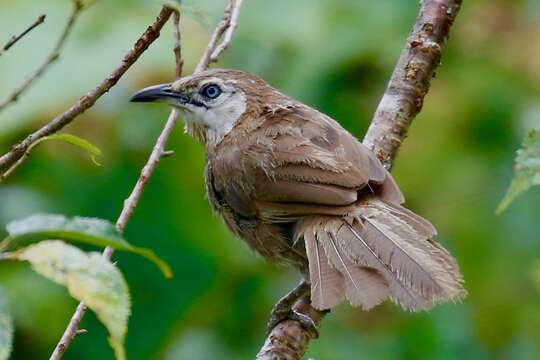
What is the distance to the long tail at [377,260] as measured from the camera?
3.54 meters

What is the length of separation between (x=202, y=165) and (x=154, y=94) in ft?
4.63

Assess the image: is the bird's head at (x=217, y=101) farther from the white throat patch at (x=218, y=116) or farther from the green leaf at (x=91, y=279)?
the green leaf at (x=91, y=279)

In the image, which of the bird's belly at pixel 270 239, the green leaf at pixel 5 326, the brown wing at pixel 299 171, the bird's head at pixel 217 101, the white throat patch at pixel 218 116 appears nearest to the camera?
the green leaf at pixel 5 326

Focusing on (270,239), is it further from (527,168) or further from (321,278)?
(527,168)

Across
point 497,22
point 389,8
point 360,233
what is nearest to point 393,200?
point 360,233

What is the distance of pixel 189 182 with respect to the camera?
19.7 feet

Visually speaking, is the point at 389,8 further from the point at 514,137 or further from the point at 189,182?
the point at 189,182

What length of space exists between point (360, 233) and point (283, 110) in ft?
3.35

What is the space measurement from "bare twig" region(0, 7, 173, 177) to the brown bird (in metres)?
1.27

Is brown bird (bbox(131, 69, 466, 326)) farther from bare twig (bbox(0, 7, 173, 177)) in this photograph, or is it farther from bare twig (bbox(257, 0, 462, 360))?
bare twig (bbox(0, 7, 173, 177))

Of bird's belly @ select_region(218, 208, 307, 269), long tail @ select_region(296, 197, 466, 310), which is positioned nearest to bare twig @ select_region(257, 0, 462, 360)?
long tail @ select_region(296, 197, 466, 310)

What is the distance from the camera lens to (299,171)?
4.27 meters

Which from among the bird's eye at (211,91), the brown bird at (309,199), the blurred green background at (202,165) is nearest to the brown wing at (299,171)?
the brown bird at (309,199)

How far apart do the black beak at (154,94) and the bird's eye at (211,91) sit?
21cm
